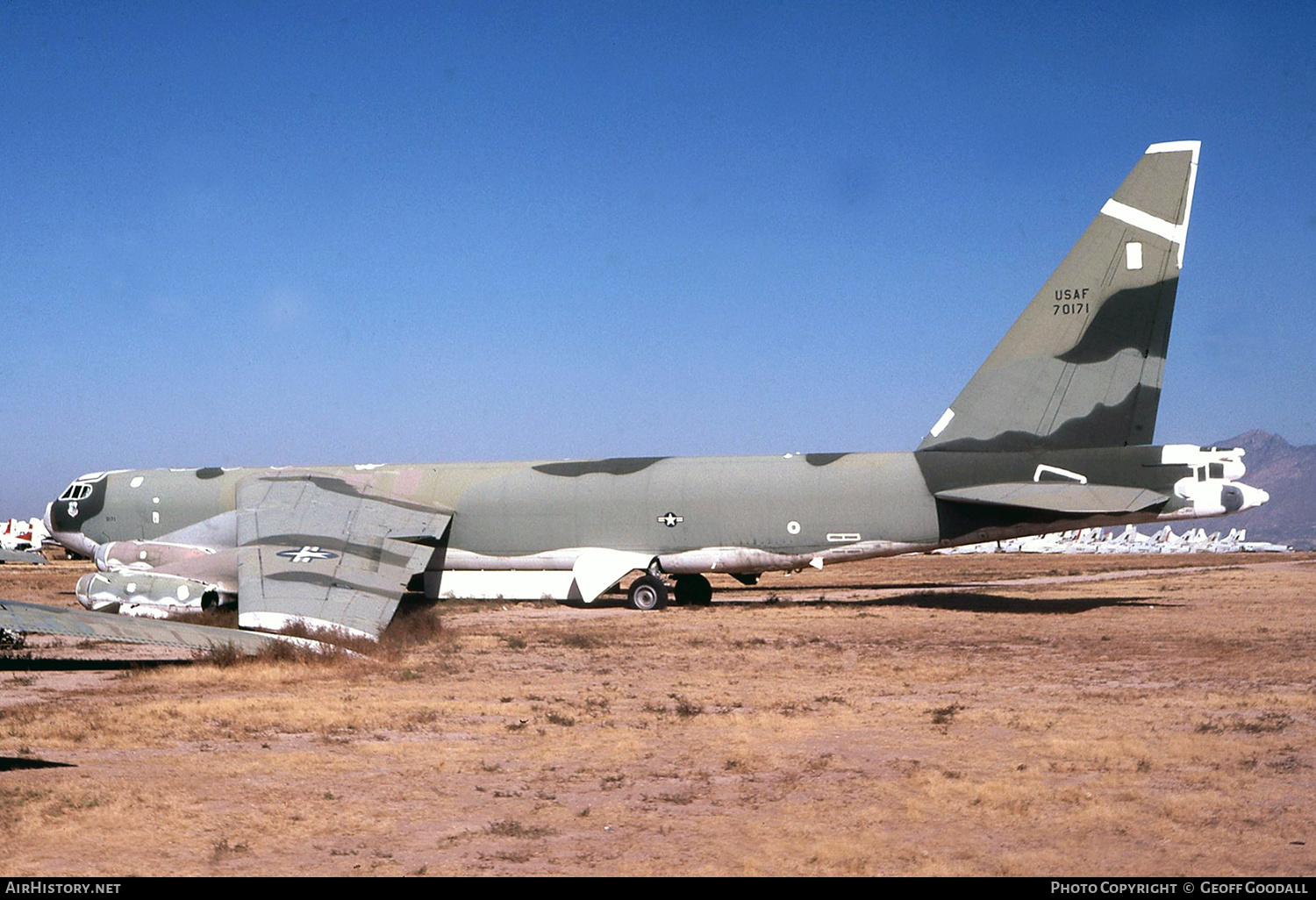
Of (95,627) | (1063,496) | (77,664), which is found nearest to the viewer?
(95,627)

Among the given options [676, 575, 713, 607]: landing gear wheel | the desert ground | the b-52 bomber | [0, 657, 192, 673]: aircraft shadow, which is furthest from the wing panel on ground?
[676, 575, 713, 607]: landing gear wheel

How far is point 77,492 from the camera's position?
32031 mm

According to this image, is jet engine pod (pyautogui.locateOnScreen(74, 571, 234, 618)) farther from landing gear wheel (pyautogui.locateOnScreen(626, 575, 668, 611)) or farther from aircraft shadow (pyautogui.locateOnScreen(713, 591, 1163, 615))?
aircraft shadow (pyautogui.locateOnScreen(713, 591, 1163, 615))

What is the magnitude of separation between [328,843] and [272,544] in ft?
51.6

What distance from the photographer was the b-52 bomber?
2266 centimetres

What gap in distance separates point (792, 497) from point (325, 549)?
979 centimetres

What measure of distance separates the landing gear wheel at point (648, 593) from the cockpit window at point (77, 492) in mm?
15705

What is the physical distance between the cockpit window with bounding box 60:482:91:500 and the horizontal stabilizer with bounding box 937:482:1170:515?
2254 cm

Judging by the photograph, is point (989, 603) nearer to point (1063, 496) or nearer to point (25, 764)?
point (1063, 496)

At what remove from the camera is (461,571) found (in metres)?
27.8

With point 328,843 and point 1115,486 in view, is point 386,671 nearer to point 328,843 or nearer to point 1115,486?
point 328,843

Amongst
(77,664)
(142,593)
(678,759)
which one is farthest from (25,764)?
(142,593)

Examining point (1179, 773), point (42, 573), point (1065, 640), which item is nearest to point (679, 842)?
point (1179, 773)

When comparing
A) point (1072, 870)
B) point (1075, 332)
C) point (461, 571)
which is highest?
point (1075, 332)
